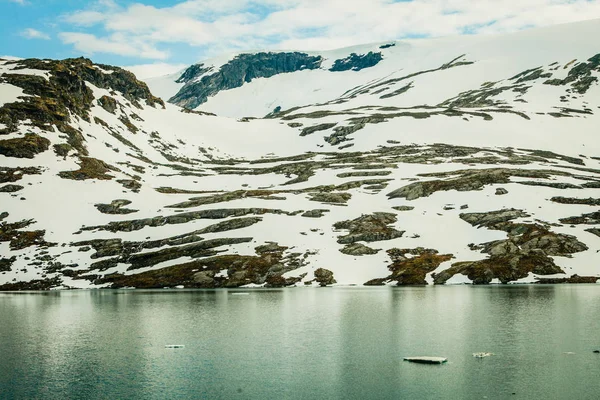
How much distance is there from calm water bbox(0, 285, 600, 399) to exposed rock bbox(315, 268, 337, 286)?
29.4 meters

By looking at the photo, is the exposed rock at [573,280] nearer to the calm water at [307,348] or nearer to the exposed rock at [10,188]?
the calm water at [307,348]

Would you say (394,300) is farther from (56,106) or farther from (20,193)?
(56,106)

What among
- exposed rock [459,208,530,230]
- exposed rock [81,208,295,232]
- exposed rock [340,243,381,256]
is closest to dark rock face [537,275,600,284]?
exposed rock [459,208,530,230]

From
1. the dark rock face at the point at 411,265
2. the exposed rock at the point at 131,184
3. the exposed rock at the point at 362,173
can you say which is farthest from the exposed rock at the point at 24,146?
the dark rock face at the point at 411,265

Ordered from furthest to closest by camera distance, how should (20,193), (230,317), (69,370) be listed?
(20,193) < (230,317) < (69,370)

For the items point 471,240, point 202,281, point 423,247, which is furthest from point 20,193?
point 471,240

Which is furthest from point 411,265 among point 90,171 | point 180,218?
point 90,171

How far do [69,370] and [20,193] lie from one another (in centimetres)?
12286

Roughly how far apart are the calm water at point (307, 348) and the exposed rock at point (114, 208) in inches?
2751

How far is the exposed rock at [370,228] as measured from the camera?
120 m

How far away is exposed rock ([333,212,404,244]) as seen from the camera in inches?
4739

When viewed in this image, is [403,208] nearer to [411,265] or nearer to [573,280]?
[411,265]

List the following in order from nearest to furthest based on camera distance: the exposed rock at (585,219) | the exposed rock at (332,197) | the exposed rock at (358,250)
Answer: the exposed rock at (358,250)
the exposed rock at (585,219)
the exposed rock at (332,197)

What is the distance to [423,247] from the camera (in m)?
115
